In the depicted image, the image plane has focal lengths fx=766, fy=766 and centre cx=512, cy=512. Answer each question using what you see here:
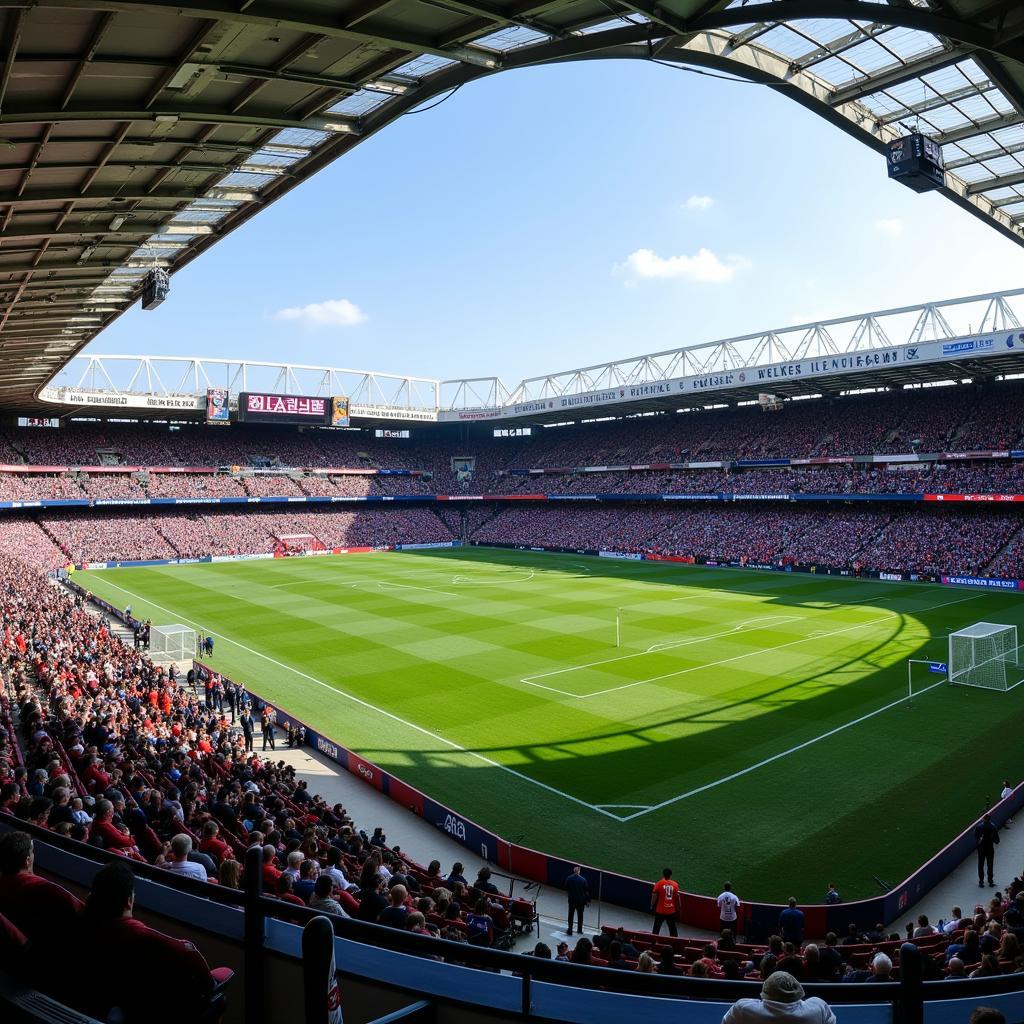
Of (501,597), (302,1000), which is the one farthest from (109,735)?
(501,597)

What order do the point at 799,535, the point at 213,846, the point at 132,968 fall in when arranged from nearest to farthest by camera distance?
1. the point at 132,968
2. the point at 213,846
3. the point at 799,535

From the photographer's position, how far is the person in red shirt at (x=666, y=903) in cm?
1335

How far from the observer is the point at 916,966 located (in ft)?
8.18

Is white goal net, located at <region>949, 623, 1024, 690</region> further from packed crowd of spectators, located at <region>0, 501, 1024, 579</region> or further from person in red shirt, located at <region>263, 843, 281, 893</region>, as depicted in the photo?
person in red shirt, located at <region>263, 843, 281, 893</region>

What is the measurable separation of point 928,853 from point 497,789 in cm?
982

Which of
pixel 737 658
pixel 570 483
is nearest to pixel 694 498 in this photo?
pixel 570 483

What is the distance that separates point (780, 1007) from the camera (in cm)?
284

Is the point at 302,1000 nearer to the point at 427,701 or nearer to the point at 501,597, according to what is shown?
the point at 427,701

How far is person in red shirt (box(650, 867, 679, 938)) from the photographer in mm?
13352

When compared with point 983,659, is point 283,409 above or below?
above

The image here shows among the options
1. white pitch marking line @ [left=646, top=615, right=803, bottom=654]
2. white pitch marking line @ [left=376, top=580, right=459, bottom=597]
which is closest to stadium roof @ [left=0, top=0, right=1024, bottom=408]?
white pitch marking line @ [left=646, top=615, right=803, bottom=654]

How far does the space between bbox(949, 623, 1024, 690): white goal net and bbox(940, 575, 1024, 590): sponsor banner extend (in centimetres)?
2165

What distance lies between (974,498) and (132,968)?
60335 millimetres

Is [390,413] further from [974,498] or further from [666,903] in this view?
[666,903]
